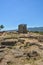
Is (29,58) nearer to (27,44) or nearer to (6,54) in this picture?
(6,54)

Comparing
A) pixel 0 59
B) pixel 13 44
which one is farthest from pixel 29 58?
pixel 13 44

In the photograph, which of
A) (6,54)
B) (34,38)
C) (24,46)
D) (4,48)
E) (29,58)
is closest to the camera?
(29,58)

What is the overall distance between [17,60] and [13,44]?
4866 millimetres

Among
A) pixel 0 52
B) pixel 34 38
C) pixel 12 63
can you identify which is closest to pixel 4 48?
pixel 0 52

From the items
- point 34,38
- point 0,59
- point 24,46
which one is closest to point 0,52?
point 0,59

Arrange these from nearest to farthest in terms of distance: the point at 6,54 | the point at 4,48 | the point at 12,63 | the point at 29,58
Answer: the point at 12,63
the point at 29,58
the point at 6,54
the point at 4,48

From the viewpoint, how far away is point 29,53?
566 inches

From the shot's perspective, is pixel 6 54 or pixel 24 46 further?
pixel 24 46

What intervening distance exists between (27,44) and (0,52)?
10.8 ft

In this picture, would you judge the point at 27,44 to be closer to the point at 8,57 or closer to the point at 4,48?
the point at 4,48

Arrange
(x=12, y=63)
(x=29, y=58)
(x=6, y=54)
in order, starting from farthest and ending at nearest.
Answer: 1. (x=6, y=54)
2. (x=29, y=58)
3. (x=12, y=63)

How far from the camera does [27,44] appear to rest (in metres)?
17.6

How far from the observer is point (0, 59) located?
1331 cm

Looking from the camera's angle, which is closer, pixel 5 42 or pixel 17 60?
pixel 17 60
